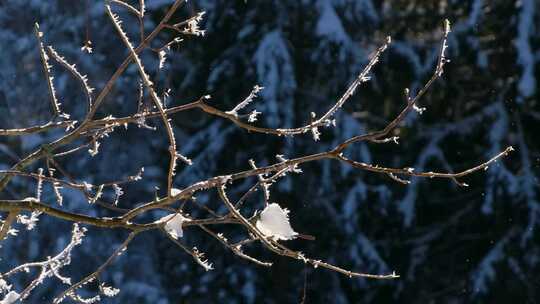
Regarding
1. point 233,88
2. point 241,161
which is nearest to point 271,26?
point 233,88

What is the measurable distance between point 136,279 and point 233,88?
5.26 feet

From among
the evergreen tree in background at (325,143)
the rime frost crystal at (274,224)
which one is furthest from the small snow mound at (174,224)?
the evergreen tree in background at (325,143)

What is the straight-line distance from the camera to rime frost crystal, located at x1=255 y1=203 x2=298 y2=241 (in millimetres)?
1915

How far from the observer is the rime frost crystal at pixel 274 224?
192cm

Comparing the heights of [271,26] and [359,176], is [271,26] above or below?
above

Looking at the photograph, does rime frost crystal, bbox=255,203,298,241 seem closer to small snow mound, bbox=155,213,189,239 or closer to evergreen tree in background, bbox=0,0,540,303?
small snow mound, bbox=155,213,189,239

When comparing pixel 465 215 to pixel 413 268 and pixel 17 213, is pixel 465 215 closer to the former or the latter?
pixel 413 268

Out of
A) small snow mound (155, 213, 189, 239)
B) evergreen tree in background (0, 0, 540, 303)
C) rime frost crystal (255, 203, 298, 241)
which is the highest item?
evergreen tree in background (0, 0, 540, 303)

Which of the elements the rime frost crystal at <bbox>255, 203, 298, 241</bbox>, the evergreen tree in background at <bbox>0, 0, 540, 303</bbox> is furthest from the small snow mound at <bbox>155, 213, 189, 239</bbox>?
the evergreen tree in background at <bbox>0, 0, 540, 303</bbox>

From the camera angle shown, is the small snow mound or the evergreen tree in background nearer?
the small snow mound

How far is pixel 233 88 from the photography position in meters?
7.11

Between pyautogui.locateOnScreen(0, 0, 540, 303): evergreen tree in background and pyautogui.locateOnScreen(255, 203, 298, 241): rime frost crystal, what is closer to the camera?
pyautogui.locateOnScreen(255, 203, 298, 241): rime frost crystal

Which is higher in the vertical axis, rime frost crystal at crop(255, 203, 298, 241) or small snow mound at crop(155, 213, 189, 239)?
small snow mound at crop(155, 213, 189, 239)

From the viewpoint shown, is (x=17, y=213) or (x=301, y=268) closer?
(x=17, y=213)
